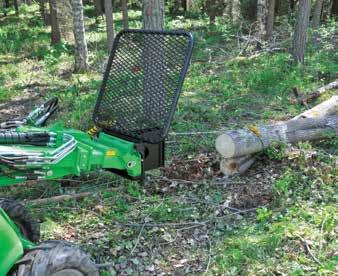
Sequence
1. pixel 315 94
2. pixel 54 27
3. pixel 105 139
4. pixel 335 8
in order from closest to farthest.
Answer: pixel 105 139 → pixel 315 94 → pixel 54 27 → pixel 335 8

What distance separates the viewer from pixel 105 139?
4219 millimetres

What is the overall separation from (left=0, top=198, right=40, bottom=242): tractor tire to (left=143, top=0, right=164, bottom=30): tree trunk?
449 cm

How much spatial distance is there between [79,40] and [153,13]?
5.12 metres

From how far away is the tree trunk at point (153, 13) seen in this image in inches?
314

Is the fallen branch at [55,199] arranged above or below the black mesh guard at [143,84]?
below

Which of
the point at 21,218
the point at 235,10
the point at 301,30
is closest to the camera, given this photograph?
the point at 21,218

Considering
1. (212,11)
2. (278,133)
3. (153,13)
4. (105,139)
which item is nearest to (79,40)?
(153,13)

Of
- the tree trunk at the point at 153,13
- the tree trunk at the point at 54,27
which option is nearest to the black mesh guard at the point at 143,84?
the tree trunk at the point at 153,13

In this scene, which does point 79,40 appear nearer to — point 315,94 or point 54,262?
point 315,94

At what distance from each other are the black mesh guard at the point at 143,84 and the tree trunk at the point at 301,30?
799 centimetres

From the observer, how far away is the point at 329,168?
607 centimetres

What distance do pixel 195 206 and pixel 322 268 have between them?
5.94 ft

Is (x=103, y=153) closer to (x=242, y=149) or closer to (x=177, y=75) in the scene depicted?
(x=177, y=75)

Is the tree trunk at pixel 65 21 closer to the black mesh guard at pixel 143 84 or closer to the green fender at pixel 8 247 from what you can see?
the black mesh guard at pixel 143 84
